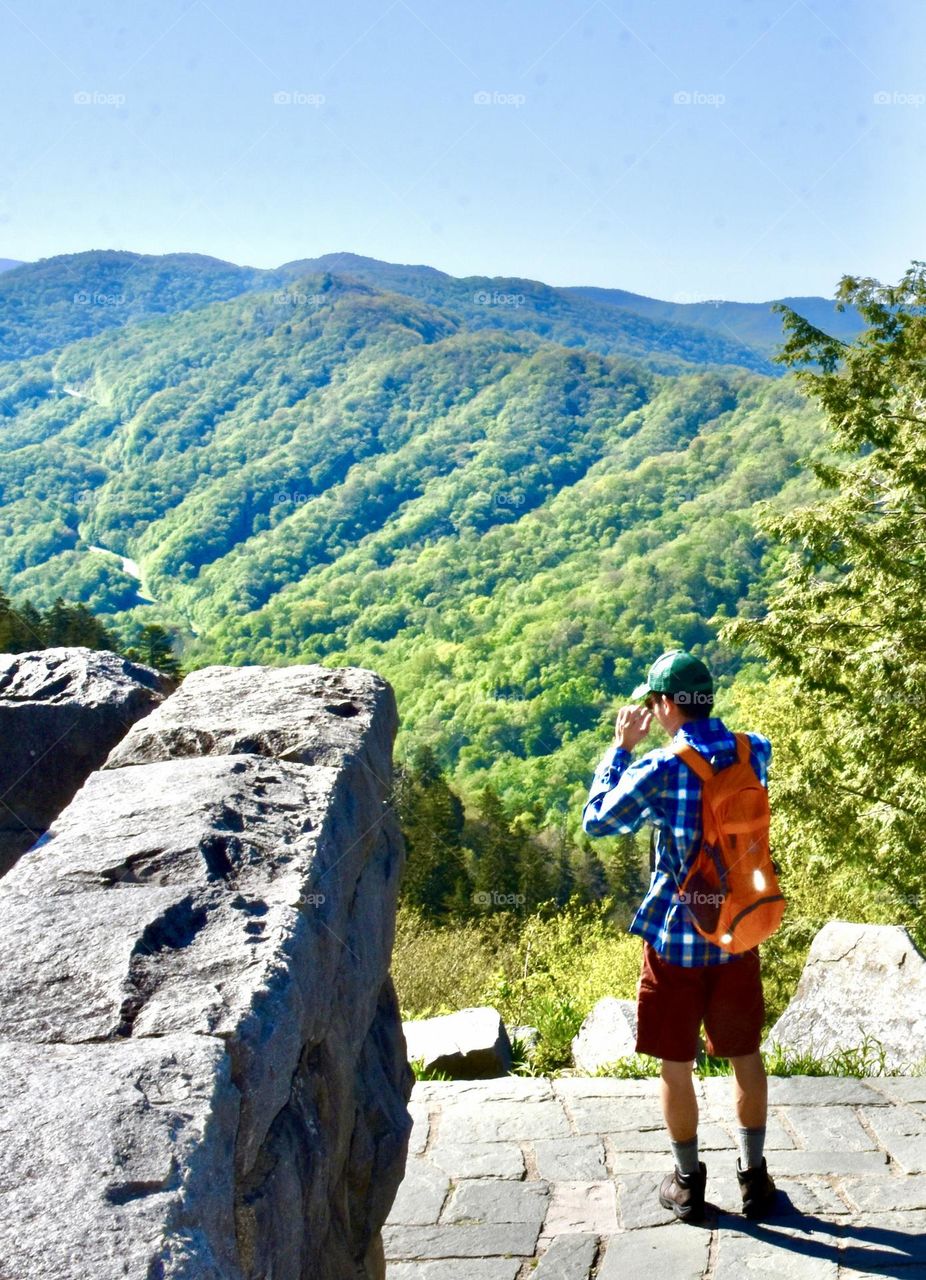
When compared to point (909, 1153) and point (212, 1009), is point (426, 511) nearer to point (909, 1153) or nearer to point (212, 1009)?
point (909, 1153)

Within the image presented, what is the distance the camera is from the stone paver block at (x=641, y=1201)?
14.2ft

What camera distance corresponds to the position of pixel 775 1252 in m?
4.03

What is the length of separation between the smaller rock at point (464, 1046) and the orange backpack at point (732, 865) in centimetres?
324

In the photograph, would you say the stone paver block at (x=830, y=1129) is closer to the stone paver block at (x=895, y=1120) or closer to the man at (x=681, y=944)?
the stone paver block at (x=895, y=1120)

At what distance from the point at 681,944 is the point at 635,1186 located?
1248mm

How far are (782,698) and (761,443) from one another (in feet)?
351

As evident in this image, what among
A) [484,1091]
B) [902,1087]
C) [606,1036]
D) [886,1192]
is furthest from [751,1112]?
[606,1036]

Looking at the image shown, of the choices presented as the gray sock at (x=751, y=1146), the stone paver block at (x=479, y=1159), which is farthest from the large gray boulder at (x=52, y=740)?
the gray sock at (x=751, y=1146)

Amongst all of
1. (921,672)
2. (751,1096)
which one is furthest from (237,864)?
(921,672)

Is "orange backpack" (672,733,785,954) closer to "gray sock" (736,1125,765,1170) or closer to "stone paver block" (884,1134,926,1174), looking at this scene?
"gray sock" (736,1125,765,1170)

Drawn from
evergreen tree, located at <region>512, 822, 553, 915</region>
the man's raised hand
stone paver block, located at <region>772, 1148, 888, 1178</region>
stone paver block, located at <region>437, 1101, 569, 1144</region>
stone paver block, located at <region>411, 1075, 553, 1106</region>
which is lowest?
evergreen tree, located at <region>512, 822, 553, 915</region>

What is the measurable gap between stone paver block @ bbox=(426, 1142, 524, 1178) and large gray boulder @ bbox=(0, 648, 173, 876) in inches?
88.4

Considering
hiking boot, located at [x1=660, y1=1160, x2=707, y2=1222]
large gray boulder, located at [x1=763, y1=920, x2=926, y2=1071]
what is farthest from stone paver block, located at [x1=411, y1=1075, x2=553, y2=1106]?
large gray boulder, located at [x1=763, y1=920, x2=926, y2=1071]

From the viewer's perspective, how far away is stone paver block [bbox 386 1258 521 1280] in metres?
4.09
